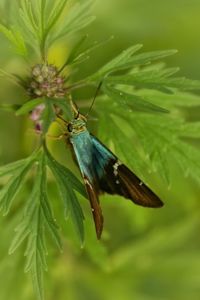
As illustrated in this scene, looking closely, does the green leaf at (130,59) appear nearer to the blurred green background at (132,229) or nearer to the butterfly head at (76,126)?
the butterfly head at (76,126)

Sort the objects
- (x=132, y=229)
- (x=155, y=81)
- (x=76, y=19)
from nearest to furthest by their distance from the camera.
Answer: (x=155, y=81) < (x=76, y=19) < (x=132, y=229)

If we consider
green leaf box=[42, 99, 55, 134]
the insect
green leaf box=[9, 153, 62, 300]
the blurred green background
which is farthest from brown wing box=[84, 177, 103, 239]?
the blurred green background

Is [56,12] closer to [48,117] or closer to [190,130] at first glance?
[48,117]

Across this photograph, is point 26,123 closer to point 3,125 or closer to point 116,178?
point 3,125

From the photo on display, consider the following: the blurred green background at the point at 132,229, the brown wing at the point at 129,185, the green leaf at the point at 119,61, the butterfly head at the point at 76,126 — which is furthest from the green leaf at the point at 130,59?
the blurred green background at the point at 132,229

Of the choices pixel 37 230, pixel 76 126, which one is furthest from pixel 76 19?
pixel 37 230

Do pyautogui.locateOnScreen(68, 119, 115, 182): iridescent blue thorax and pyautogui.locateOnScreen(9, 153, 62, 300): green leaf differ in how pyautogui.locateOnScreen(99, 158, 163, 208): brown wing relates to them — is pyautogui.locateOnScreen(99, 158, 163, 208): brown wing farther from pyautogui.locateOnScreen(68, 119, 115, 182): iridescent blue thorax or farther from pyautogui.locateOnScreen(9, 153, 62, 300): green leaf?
pyautogui.locateOnScreen(9, 153, 62, 300): green leaf
